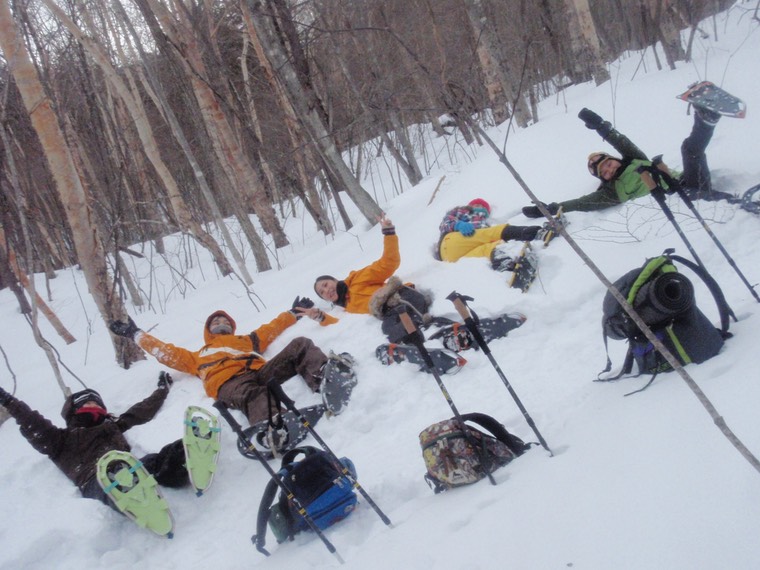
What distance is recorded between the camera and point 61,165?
16.7 feet

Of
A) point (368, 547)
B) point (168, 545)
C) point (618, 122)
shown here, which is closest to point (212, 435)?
point (168, 545)

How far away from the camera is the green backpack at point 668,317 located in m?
2.61

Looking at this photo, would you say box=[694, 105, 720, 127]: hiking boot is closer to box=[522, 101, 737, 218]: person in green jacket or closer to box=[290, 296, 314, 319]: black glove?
box=[522, 101, 737, 218]: person in green jacket

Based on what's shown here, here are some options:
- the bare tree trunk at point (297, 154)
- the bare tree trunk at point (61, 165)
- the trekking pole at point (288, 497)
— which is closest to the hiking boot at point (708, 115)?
the trekking pole at point (288, 497)

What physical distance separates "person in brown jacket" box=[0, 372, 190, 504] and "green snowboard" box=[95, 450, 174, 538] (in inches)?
7.1

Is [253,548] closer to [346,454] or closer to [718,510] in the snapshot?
[346,454]

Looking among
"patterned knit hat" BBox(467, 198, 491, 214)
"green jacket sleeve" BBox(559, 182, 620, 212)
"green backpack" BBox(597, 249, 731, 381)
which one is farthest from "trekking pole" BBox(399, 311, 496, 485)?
"patterned knit hat" BBox(467, 198, 491, 214)

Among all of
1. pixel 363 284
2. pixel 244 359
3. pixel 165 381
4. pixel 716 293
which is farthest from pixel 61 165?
pixel 716 293

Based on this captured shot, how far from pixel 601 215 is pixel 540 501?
3.56m

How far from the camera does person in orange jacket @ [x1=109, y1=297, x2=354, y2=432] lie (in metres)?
4.29

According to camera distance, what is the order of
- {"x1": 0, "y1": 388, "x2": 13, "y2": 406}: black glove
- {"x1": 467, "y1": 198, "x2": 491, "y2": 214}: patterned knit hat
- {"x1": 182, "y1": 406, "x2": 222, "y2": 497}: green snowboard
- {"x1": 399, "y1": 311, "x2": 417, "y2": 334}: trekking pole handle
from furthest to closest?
{"x1": 467, "y1": 198, "x2": 491, "y2": 214}: patterned knit hat, {"x1": 0, "y1": 388, "x2": 13, "y2": 406}: black glove, {"x1": 182, "y1": 406, "x2": 222, "y2": 497}: green snowboard, {"x1": 399, "y1": 311, "x2": 417, "y2": 334}: trekking pole handle

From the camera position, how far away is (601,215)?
16.0 ft

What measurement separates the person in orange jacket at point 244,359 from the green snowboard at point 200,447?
18.7 inches

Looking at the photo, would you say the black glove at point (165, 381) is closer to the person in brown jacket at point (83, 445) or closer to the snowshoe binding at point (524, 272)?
the person in brown jacket at point (83, 445)
